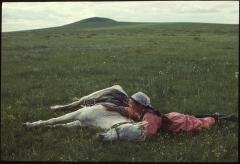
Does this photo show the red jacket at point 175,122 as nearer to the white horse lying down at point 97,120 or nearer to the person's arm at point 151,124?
the person's arm at point 151,124

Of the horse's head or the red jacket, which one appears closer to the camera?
the horse's head


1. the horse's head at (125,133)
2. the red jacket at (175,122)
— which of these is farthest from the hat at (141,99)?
the horse's head at (125,133)

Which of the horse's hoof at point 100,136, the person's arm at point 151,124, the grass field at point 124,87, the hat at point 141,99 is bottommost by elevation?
the grass field at point 124,87

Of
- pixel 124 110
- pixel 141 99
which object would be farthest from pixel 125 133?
pixel 124 110

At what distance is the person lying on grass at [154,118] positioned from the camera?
11742 mm

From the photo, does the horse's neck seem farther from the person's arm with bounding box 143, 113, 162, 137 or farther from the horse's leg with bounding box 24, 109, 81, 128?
the person's arm with bounding box 143, 113, 162, 137

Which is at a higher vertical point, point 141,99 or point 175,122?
point 141,99

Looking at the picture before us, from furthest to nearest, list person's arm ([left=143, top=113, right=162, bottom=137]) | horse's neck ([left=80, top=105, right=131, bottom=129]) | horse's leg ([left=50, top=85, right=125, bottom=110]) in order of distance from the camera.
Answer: horse's leg ([left=50, top=85, right=125, bottom=110]) → horse's neck ([left=80, top=105, right=131, bottom=129]) → person's arm ([left=143, top=113, right=162, bottom=137])

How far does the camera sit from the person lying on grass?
462 inches

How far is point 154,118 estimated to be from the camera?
38.7 feet

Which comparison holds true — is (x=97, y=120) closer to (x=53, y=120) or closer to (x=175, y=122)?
(x=53, y=120)

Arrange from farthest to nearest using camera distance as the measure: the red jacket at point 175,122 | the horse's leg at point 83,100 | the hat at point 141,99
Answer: the horse's leg at point 83,100 → the hat at point 141,99 → the red jacket at point 175,122

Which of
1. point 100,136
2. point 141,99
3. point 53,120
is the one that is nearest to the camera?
point 100,136

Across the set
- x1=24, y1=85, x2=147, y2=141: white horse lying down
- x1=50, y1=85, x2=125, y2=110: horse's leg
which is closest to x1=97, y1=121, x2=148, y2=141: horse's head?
x1=24, y1=85, x2=147, y2=141: white horse lying down
